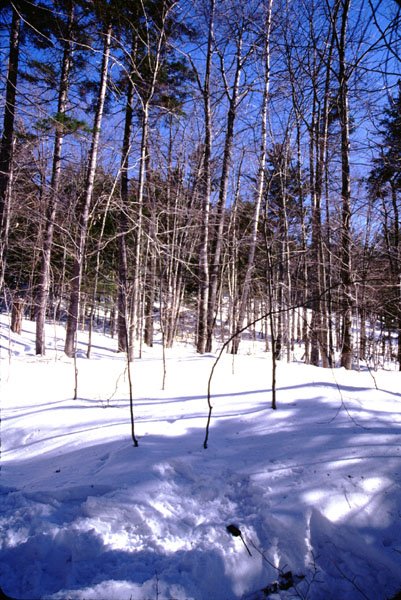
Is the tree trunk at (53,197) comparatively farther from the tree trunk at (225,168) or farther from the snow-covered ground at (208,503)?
the snow-covered ground at (208,503)

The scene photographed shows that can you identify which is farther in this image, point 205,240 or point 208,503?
point 205,240

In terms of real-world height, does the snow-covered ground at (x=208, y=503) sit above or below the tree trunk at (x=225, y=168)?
below

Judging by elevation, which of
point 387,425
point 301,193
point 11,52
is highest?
point 11,52

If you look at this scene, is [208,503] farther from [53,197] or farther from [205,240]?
[53,197]

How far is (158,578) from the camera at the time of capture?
151 centimetres

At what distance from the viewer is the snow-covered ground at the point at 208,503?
5.04ft

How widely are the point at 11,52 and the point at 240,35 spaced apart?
22.4 ft

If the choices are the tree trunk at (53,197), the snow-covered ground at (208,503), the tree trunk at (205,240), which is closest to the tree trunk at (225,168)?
the tree trunk at (205,240)

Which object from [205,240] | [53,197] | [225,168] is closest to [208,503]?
[205,240]

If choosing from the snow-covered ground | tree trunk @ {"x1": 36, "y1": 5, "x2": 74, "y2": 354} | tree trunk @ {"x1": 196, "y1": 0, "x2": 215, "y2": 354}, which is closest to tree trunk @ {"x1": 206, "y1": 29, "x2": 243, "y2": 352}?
tree trunk @ {"x1": 196, "y1": 0, "x2": 215, "y2": 354}

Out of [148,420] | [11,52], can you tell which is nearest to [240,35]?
[11,52]

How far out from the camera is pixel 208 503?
6.69 feet

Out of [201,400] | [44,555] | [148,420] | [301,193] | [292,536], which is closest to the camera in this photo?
[44,555]

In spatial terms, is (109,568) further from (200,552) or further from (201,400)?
(201,400)
